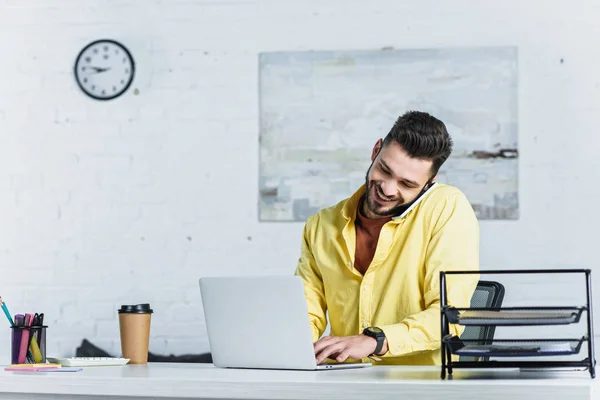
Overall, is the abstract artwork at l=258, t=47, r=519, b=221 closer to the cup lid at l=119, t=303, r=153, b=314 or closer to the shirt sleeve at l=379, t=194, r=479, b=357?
the shirt sleeve at l=379, t=194, r=479, b=357

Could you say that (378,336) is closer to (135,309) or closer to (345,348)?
(345,348)

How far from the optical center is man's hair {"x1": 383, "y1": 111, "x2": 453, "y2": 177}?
2154mm

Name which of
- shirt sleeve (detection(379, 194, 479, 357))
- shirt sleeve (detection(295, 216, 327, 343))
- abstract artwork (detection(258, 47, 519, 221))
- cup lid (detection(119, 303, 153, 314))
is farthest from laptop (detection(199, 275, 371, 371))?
abstract artwork (detection(258, 47, 519, 221))

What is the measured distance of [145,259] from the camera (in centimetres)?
371

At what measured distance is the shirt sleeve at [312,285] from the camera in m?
2.34

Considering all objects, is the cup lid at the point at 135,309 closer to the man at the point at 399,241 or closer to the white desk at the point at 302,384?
Answer: the white desk at the point at 302,384

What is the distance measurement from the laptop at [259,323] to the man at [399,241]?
0.39 m

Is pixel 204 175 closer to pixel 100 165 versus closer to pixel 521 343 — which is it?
pixel 100 165

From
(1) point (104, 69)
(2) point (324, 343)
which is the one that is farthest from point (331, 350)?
(1) point (104, 69)

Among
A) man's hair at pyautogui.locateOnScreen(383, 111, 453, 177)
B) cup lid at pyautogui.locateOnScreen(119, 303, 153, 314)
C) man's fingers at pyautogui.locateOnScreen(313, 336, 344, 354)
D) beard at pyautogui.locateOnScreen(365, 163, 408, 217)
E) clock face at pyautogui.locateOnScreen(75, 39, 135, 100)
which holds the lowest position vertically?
man's fingers at pyautogui.locateOnScreen(313, 336, 344, 354)

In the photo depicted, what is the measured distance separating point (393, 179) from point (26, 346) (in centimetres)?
97

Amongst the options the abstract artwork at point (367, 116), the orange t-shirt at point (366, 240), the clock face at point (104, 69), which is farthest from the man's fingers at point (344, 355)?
the clock face at point (104, 69)

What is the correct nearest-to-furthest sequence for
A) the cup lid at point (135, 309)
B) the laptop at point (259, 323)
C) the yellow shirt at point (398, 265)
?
the laptop at point (259, 323) → the cup lid at point (135, 309) → the yellow shirt at point (398, 265)

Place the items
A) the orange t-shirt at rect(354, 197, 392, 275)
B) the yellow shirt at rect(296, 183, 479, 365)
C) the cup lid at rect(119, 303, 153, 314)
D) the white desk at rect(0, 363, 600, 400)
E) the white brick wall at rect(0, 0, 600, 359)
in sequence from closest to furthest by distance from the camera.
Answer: the white desk at rect(0, 363, 600, 400) < the cup lid at rect(119, 303, 153, 314) < the yellow shirt at rect(296, 183, 479, 365) < the orange t-shirt at rect(354, 197, 392, 275) < the white brick wall at rect(0, 0, 600, 359)
